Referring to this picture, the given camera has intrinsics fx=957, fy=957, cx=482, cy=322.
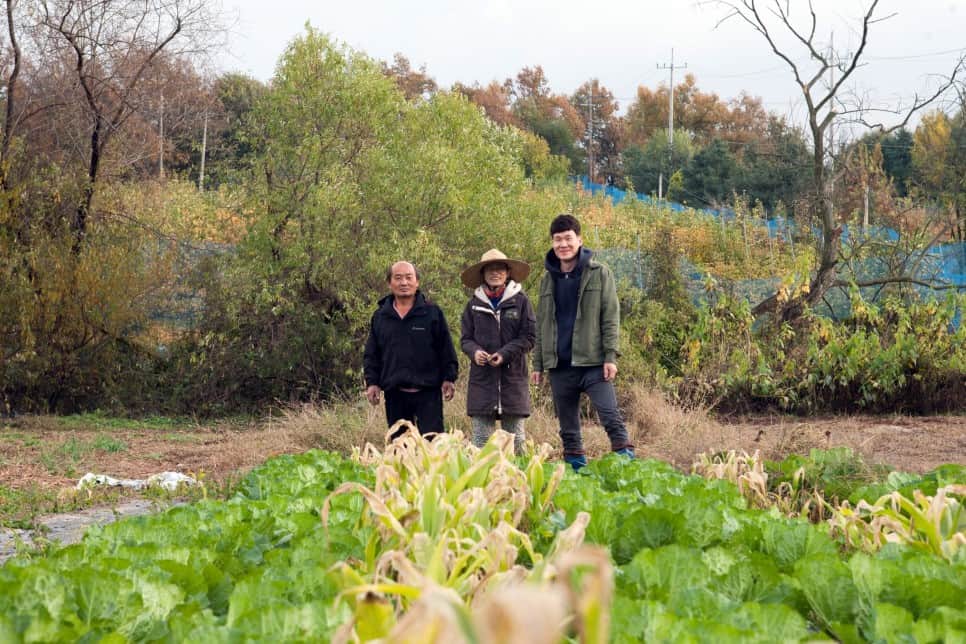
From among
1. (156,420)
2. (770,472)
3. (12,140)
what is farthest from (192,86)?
(770,472)

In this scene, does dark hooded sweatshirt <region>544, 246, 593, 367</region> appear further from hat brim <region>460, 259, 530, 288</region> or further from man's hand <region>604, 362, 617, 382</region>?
hat brim <region>460, 259, 530, 288</region>

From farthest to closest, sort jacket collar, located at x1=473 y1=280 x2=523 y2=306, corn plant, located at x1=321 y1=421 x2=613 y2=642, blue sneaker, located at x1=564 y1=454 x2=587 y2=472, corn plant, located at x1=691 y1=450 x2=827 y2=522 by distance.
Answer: jacket collar, located at x1=473 y1=280 x2=523 y2=306, blue sneaker, located at x1=564 y1=454 x2=587 y2=472, corn plant, located at x1=691 y1=450 x2=827 y2=522, corn plant, located at x1=321 y1=421 x2=613 y2=642

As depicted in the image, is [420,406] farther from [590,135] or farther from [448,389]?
[590,135]

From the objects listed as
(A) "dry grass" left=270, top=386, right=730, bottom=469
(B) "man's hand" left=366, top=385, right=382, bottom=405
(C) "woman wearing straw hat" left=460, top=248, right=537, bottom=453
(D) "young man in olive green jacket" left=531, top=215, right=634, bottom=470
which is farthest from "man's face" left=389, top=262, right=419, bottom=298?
(A) "dry grass" left=270, top=386, right=730, bottom=469

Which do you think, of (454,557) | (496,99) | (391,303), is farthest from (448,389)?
(496,99)

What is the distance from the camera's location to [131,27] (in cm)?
1391

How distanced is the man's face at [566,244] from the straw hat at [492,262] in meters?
0.49

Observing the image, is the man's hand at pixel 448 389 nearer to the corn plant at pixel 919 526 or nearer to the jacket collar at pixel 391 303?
the jacket collar at pixel 391 303

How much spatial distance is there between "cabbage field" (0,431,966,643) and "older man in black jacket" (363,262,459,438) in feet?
9.43

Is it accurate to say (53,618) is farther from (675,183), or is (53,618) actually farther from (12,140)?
(675,183)

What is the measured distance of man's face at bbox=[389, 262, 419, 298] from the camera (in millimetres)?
6324

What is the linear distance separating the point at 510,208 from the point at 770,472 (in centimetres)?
814

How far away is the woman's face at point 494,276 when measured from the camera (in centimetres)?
641

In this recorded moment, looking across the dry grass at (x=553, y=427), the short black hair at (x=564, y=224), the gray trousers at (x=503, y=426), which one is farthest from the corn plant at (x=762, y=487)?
the dry grass at (x=553, y=427)
